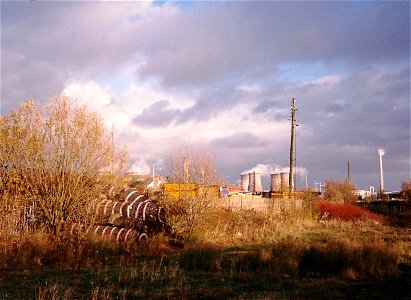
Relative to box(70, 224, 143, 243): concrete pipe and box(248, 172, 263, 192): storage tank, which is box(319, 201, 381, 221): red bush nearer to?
box(70, 224, 143, 243): concrete pipe

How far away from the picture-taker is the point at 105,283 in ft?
33.7

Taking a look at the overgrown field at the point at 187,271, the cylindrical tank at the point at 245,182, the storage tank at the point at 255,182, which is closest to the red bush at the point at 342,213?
the overgrown field at the point at 187,271

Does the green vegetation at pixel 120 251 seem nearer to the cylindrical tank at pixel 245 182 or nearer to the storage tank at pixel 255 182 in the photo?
the storage tank at pixel 255 182

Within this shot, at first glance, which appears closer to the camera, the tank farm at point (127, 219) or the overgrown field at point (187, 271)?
the overgrown field at point (187, 271)

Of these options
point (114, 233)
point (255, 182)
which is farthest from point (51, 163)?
point (255, 182)

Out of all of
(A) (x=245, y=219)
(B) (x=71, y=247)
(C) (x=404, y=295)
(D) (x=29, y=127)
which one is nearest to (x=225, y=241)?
(A) (x=245, y=219)

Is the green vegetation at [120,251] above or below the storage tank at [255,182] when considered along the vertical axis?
below

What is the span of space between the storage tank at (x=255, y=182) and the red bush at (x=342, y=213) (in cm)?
2286

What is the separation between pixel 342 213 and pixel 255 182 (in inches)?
981

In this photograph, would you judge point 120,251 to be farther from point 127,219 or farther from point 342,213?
point 342,213

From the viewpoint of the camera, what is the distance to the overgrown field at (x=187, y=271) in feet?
31.5

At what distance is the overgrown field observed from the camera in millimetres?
9594

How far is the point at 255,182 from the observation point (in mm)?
60469

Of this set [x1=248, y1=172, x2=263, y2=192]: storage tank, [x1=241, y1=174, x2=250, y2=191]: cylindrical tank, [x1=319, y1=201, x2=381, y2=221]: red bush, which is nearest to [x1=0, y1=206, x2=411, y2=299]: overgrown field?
[x1=319, y1=201, x2=381, y2=221]: red bush
